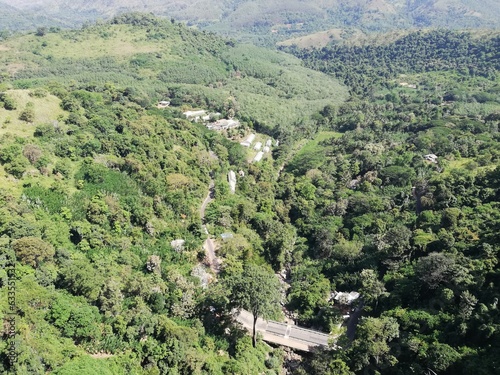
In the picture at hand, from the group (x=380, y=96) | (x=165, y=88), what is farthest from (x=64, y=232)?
(x=380, y=96)

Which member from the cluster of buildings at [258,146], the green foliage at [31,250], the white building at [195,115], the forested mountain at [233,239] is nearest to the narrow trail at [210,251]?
the forested mountain at [233,239]

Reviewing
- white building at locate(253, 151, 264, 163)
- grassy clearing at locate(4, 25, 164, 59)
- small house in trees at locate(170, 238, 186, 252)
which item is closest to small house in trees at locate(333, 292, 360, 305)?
small house in trees at locate(170, 238, 186, 252)

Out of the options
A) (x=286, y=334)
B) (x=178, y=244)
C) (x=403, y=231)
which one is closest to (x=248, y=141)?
(x=178, y=244)

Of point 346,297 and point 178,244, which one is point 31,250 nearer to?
point 178,244

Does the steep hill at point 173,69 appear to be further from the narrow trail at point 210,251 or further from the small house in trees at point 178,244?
the small house in trees at point 178,244

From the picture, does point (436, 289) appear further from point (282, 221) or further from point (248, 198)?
point (248, 198)

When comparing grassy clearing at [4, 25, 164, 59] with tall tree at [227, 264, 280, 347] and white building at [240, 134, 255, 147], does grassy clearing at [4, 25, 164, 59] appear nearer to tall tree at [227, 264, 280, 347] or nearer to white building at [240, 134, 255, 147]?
white building at [240, 134, 255, 147]
